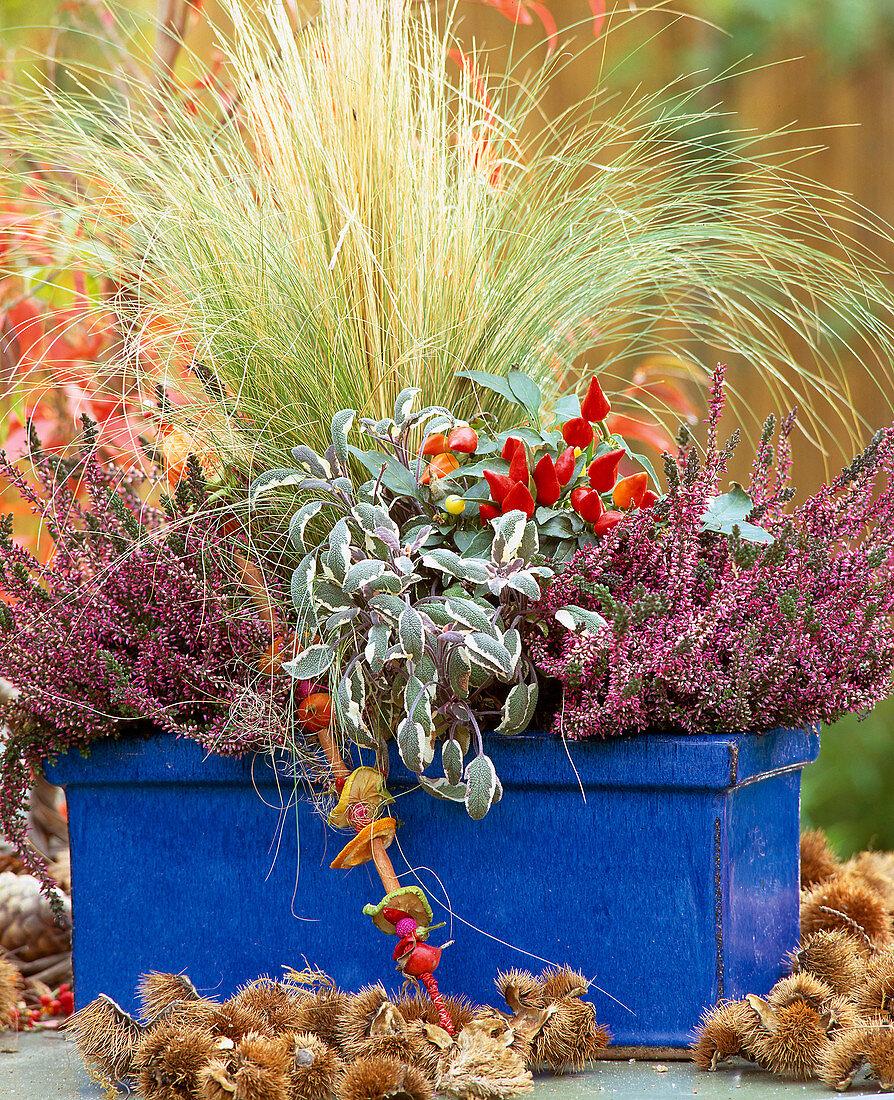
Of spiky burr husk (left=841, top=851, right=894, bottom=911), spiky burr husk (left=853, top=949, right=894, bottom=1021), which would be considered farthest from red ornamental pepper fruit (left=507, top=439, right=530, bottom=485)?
spiky burr husk (left=841, top=851, right=894, bottom=911)

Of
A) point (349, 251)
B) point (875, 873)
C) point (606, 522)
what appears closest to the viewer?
point (606, 522)

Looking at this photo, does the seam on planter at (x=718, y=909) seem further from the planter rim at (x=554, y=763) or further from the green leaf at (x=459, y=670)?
the green leaf at (x=459, y=670)

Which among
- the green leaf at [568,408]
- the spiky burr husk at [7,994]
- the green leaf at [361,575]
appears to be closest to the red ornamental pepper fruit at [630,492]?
the green leaf at [568,408]

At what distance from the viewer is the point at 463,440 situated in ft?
2.75

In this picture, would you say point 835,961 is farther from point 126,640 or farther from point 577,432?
point 126,640

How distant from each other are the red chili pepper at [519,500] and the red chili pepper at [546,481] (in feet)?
0.10

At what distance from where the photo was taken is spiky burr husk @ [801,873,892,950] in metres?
0.95

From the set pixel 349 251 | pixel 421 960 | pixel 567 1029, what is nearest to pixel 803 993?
pixel 567 1029

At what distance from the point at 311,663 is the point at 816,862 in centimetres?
69

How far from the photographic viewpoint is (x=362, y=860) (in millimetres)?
791

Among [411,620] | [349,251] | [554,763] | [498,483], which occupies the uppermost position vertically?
[349,251]

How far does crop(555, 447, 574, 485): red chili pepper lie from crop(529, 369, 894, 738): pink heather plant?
0.06 m

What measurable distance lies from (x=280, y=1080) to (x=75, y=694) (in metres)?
0.36

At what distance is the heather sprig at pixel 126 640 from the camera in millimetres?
840
